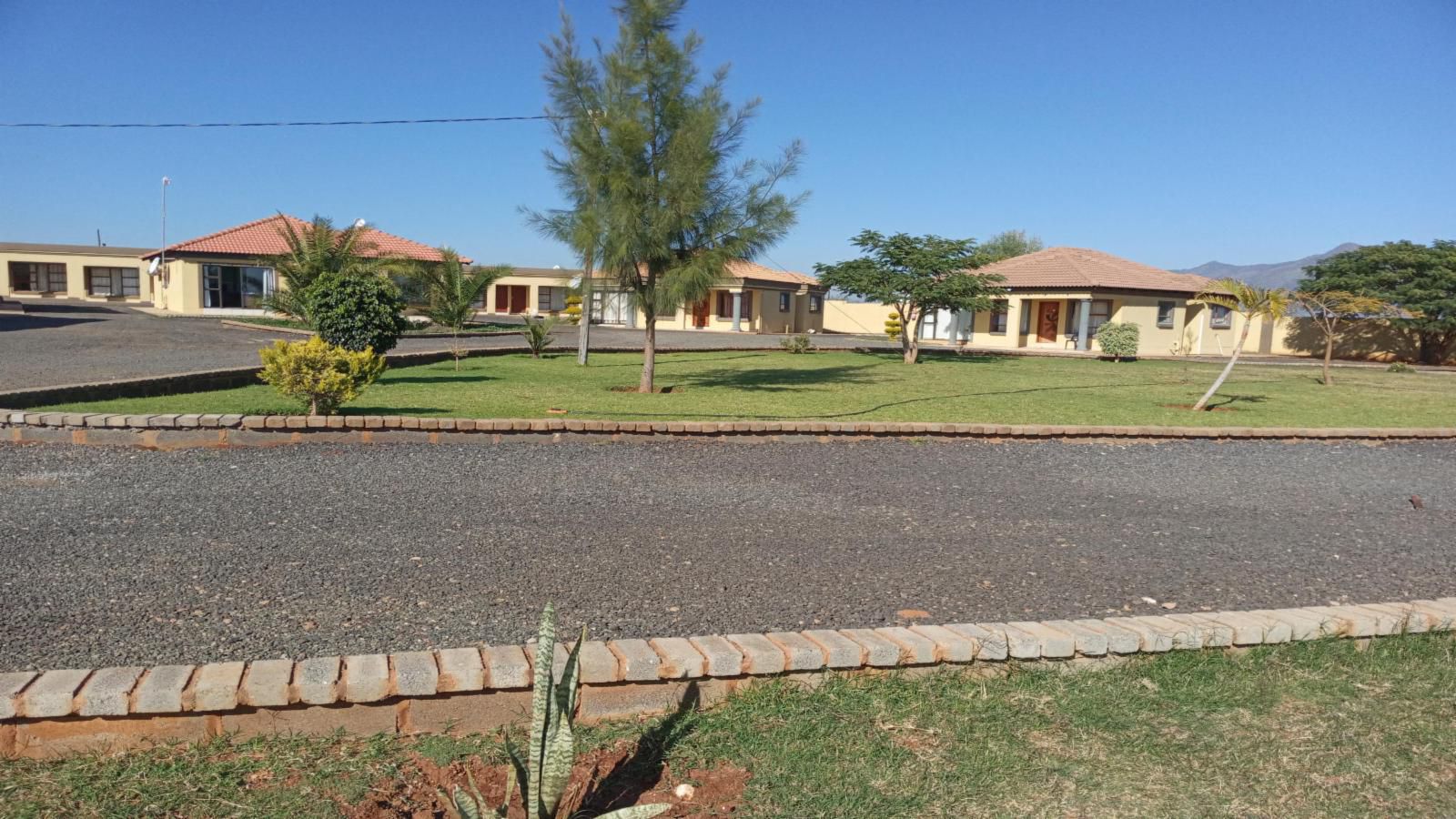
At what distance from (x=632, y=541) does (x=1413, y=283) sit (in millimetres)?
39768

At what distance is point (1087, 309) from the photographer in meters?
37.1

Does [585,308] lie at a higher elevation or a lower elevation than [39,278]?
lower

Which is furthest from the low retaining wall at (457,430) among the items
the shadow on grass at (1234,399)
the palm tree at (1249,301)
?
the shadow on grass at (1234,399)

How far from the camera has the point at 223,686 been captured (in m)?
2.92

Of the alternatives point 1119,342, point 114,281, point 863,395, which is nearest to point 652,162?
point 863,395

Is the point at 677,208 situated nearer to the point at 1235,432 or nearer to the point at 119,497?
the point at 1235,432

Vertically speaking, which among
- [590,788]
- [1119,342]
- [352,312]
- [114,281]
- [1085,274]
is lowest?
[590,788]

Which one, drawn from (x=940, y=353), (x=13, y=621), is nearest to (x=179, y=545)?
(x=13, y=621)

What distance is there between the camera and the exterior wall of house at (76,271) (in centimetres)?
5256

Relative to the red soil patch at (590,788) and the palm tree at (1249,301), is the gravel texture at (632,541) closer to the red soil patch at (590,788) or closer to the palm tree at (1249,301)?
the red soil patch at (590,788)

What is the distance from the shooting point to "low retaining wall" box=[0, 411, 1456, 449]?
7754 millimetres

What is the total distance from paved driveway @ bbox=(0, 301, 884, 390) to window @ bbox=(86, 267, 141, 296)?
24.9 metres

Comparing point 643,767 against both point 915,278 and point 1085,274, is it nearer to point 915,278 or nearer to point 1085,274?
point 915,278

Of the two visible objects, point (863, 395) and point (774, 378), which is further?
point (774, 378)
